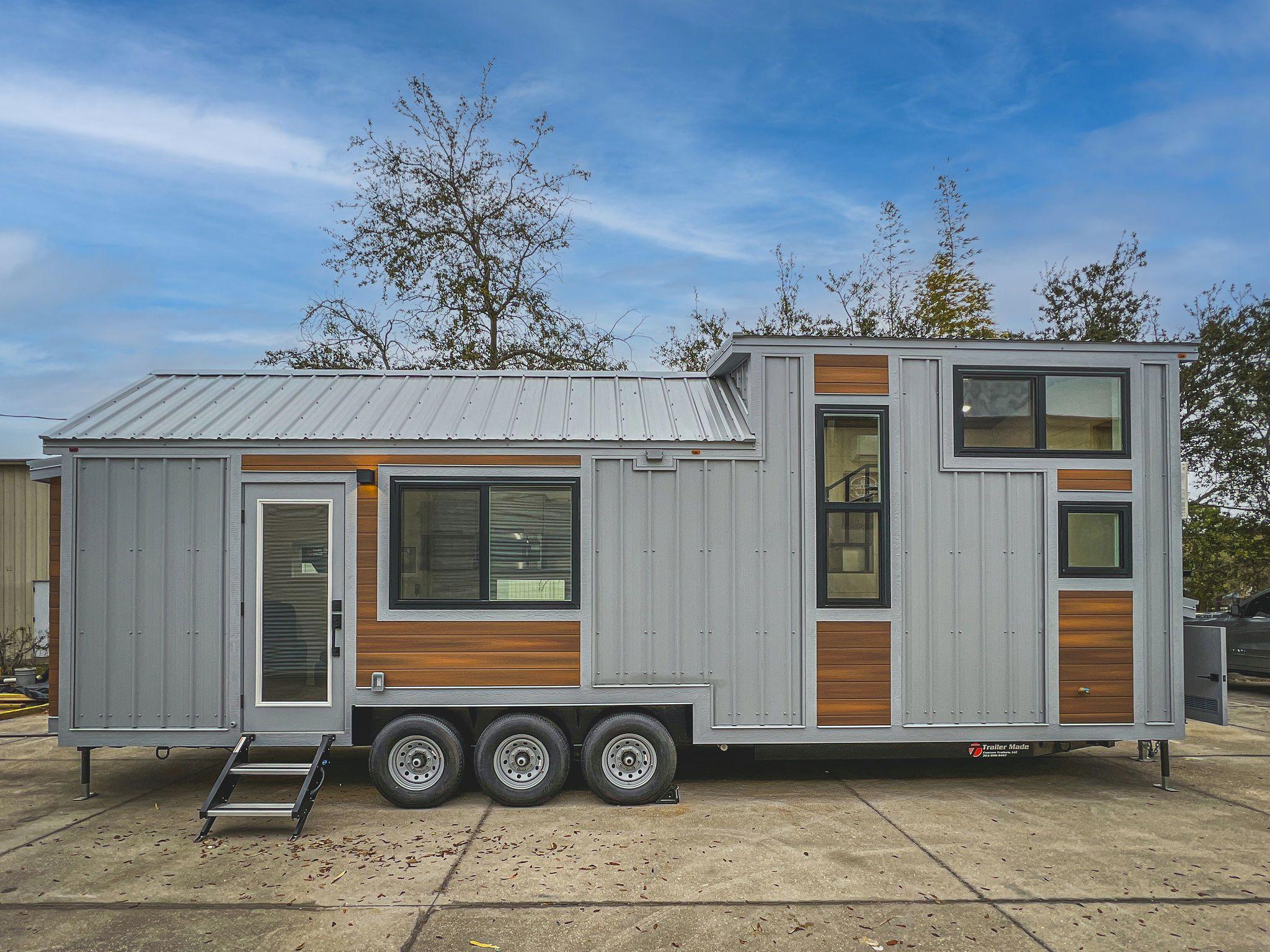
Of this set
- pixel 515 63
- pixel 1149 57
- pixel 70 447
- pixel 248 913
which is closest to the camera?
pixel 248 913

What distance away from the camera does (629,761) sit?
587 cm

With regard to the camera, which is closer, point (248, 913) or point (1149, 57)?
point (248, 913)

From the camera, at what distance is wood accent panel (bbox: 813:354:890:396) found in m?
6.11

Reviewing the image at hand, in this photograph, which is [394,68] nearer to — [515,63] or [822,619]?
[515,63]

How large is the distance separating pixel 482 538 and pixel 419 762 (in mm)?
1696

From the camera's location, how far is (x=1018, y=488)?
6094mm

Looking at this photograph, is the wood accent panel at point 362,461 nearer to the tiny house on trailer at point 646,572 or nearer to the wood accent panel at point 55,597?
the tiny house on trailer at point 646,572

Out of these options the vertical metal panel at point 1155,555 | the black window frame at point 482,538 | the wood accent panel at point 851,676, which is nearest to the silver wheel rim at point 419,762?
the black window frame at point 482,538

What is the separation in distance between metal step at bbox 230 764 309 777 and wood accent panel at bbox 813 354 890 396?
4.62 m

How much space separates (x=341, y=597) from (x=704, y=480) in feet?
9.26

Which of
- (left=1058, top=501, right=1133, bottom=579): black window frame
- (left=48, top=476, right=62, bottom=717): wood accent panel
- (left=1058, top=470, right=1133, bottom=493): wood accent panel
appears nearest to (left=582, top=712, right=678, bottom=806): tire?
(left=1058, top=501, right=1133, bottom=579): black window frame

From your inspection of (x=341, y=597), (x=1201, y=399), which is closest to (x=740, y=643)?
(x=341, y=597)

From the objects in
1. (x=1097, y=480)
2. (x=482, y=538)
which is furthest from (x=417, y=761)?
(x=1097, y=480)

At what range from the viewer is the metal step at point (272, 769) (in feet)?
17.7
